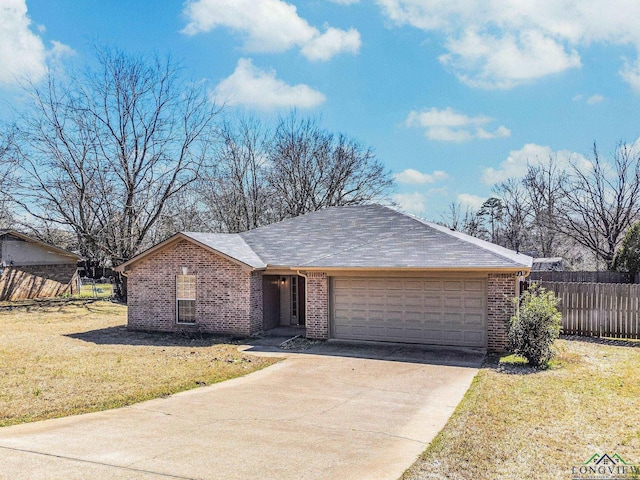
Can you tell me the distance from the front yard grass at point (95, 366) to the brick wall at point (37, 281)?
8.33 m

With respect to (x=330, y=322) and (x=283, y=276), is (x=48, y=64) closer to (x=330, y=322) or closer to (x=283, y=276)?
(x=283, y=276)

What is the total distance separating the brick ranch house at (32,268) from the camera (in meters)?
25.9

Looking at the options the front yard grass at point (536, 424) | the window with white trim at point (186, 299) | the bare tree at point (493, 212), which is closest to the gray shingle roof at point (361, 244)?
the window with white trim at point (186, 299)

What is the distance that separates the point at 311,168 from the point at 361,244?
68.6 ft

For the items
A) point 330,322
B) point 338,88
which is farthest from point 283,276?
point 338,88

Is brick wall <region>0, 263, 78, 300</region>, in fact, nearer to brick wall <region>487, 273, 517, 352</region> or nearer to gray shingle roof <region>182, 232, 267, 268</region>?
gray shingle roof <region>182, 232, 267, 268</region>

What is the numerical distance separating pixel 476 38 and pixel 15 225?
25.8 m

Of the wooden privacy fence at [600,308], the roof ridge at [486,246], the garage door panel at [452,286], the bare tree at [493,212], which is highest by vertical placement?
the bare tree at [493,212]

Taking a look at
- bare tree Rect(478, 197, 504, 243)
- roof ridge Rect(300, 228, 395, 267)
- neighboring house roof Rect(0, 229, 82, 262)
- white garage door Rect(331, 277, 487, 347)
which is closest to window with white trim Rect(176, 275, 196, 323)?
roof ridge Rect(300, 228, 395, 267)

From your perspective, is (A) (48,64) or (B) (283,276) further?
(A) (48,64)

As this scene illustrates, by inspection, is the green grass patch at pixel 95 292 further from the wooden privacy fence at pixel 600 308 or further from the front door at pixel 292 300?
the wooden privacy fence at pixel 600 308

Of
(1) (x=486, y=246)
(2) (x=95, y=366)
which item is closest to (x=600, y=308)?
(1) (x=486, y=246)

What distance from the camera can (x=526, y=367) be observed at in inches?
423

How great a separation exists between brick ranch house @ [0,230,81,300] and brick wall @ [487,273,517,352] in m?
24.3
